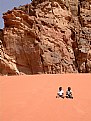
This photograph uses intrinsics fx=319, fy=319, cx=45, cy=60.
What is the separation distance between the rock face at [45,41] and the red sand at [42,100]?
688cm

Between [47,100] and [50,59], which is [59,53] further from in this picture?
[47,100]

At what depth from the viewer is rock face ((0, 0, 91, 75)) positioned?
2278 cm

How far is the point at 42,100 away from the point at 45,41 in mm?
12533

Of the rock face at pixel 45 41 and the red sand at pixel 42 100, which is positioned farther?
the rock face at pixel 45 41

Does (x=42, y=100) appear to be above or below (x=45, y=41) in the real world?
below

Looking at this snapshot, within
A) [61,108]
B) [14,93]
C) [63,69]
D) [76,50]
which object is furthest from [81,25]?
[61,108]

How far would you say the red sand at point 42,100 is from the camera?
914 cm

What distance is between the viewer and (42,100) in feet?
36.5

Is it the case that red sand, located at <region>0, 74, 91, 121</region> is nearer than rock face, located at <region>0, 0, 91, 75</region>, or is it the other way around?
red sand, located at <region>0, 74, 91, 121</region>

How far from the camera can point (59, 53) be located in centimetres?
2317

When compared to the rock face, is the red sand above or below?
below

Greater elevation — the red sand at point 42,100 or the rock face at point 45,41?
the rock face at point 45,41

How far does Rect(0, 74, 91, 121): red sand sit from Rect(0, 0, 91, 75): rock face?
271 inches

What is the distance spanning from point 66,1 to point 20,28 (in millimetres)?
4797
